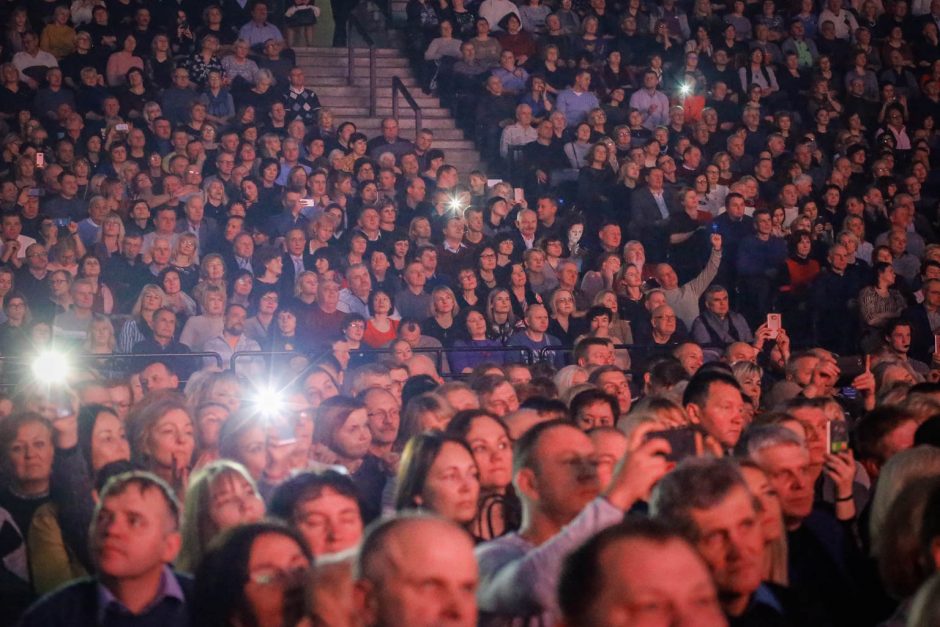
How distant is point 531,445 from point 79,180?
9.82 metres

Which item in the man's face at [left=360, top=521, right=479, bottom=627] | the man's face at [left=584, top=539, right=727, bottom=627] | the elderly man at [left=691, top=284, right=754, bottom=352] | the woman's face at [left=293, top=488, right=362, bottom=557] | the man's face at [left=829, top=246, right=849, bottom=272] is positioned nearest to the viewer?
the man's face at [left=584, top=539, right=727, bottom=627]

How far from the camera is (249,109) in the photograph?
14.5 metres

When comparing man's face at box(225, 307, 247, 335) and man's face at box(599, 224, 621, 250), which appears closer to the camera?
man's face at box(225, 307, 247, 335)

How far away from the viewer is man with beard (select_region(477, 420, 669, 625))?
141 inches

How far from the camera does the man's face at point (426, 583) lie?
120 inches

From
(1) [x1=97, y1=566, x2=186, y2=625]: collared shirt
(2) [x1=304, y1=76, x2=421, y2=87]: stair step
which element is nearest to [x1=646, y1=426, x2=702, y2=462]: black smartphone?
(1) [x1=97, y1=566, x2=186, y2=625]: collared shirt

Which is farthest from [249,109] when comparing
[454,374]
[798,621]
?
[798,621]

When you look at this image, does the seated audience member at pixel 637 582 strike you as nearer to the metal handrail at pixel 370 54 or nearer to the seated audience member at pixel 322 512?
the seated audience member at pixel 322 512

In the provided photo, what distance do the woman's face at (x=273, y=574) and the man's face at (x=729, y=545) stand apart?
1.13m

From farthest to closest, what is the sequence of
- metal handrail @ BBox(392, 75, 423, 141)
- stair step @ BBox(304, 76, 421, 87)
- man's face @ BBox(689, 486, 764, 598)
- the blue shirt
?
1. stair step @ BBox(304, 76, 421, 87)
2. metal handrail @ BBox(392, 75, 423, 141)
3. the blue shirt
4. man's face @ BBox(689, 486, 764, 598)

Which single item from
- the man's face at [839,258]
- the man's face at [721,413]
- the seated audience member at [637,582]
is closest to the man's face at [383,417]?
the man's face at [721,413]

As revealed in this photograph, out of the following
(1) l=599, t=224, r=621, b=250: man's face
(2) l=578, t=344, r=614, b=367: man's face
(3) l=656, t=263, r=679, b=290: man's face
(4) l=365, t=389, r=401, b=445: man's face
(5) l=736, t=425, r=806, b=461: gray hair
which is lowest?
(5) l=736, t=425, r=806, b=461: gray hair

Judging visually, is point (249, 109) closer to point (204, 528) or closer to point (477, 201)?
point (477, 201)

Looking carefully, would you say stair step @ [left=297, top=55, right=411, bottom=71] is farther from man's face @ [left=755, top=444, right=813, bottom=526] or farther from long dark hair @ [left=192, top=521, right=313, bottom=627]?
long dark hair @ [left=192, top=521, right=313, bottom=627]
